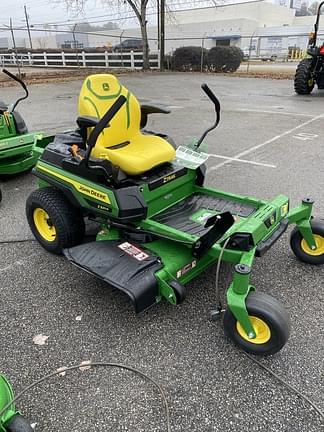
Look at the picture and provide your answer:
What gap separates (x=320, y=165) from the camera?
5.07 metres

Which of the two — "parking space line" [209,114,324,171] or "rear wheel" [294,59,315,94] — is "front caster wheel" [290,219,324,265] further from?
"rear wheel" [294,59,315,94]

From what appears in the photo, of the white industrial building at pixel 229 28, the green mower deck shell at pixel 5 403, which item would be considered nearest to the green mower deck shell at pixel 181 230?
the green mower deck shell at pixel 5 403

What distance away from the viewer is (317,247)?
2822 millimetres

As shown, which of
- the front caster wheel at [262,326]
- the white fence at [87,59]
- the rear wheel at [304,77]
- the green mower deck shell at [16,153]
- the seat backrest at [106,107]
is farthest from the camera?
the white fence at [87,59]

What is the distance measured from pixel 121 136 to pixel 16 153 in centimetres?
186

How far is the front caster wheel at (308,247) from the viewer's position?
8.99 feet

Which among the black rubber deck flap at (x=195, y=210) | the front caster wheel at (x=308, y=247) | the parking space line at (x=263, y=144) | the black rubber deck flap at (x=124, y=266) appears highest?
the black rubber deck flap at (x=195, y=210)

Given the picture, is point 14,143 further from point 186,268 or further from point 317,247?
point 317,247

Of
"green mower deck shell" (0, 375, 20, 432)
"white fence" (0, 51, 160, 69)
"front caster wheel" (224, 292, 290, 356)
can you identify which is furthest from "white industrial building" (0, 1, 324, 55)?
"green mower deck shell" (0, 375, 20, 432)

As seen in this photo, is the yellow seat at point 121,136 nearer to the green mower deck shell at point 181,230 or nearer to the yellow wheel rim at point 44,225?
the green mower deck shell at point 181,230

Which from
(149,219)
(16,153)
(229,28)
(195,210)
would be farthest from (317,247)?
(229,28)

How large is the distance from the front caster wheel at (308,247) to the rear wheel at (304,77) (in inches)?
363

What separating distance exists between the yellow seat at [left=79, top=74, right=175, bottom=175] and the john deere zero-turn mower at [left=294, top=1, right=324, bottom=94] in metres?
8.82

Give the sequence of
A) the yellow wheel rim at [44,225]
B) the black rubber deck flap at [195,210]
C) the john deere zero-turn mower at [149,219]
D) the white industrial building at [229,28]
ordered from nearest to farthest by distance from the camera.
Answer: the john deere zero-turn mower at [149,219] → the black rubber deck flap at [195,210] → the yellow wheel rim at [44,225] → the white industrial building at [229,28]
